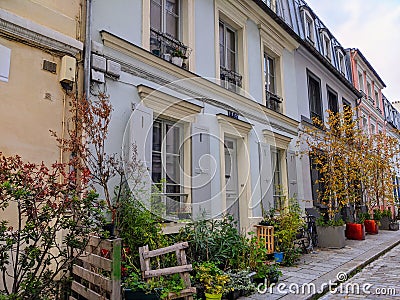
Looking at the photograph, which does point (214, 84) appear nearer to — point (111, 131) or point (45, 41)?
point (111, 131)

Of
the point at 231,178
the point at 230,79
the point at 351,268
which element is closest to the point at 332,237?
the point at 351,268

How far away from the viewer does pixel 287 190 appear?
893cm

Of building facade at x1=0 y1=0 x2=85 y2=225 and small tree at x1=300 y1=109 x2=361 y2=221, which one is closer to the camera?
building facade at x1=0 y1=0 x2=85 y2=225

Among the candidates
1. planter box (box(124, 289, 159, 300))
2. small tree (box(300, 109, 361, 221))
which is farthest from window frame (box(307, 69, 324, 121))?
planter box (box(124, 289, 159, 300))

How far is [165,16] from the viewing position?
6.23 metres

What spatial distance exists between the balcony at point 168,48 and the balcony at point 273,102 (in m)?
3.39

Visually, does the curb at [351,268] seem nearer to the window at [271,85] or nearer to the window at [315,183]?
the window at [315,183]

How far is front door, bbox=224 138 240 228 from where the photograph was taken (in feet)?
23.9

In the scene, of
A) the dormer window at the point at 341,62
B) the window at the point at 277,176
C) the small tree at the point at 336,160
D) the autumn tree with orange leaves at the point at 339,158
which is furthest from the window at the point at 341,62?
the window at the point at 277,176

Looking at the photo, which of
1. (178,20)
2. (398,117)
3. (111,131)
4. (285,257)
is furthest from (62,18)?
(398,117)

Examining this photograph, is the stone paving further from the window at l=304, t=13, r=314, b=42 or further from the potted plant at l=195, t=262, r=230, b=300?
the window at l=304, t=13, r=314, b=42

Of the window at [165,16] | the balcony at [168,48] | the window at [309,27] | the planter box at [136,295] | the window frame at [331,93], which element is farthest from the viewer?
the window frame at [331,93]

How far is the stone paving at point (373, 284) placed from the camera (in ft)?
15.5

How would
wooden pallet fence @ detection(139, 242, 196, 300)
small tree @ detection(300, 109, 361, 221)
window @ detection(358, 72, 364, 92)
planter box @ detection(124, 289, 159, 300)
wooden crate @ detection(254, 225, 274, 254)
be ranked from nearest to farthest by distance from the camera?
planter box @ detection(124, 289, 159, 300)
wooden pallet fence @ detection(139, 242, 196, 300)
wooden crate @ detection(254, 225, 274, 254)
small tree @ detection(300, 109, 361, 221)
window @ detection(358, 72, 364, 92)
